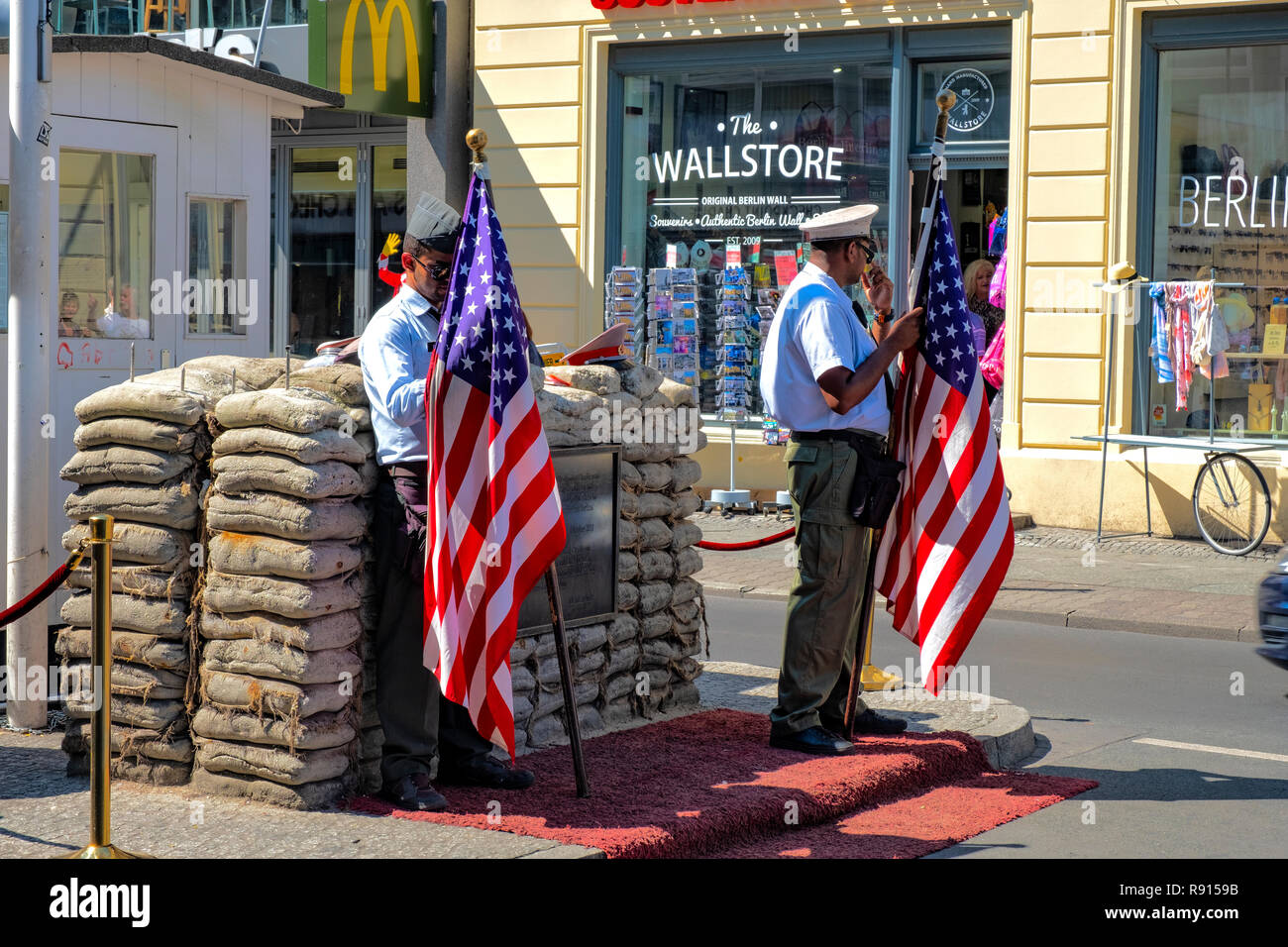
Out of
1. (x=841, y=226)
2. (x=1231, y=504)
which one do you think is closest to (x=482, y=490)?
(x=841, y=226)

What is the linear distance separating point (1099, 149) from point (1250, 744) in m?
8.17

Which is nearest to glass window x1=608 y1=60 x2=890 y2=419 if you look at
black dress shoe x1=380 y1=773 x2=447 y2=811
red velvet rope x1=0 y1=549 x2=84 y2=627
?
black dress shoe x1=380 y1=773 x2=447 y2=811

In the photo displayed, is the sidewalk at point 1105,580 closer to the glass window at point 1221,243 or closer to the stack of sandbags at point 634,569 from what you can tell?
the glass window at point 1221,243

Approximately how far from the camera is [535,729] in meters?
6.77

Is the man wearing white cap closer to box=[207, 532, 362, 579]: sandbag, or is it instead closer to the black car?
the black car

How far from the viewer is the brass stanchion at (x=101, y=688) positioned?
15.9 ft

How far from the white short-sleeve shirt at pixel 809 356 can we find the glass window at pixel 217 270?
12.1 ft

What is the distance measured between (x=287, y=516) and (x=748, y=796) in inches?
76.2

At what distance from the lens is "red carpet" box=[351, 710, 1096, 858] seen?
5633 mm

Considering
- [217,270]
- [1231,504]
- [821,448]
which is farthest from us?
[1231,504]

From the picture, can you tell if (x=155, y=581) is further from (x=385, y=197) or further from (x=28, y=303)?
(x=385, y=197)

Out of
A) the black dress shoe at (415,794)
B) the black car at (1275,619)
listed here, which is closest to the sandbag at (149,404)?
the black dress shoe at (415,794)

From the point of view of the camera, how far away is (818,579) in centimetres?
671

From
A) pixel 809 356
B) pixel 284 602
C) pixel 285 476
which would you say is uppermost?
pixel 809 356
